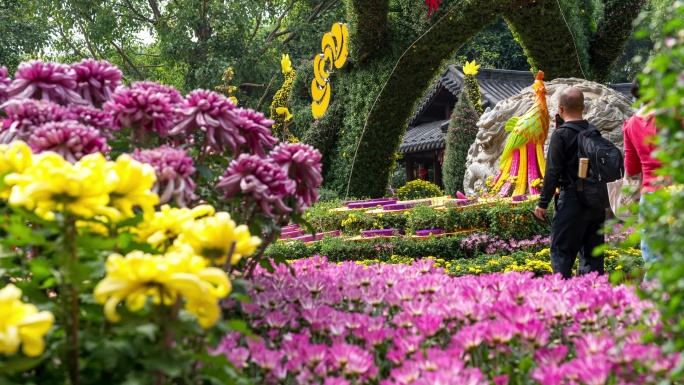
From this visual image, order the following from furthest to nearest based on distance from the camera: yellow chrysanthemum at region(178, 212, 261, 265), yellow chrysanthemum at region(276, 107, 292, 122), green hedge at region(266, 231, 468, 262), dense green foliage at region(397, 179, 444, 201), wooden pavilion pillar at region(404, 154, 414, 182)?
wooden pavilion pillar at region(404, 154, 414, 182) → dense green foliage at region(397, 179, 444, 201) → yellow chrysanthemum at region(276, 107, 292, 122) → green hedge at region(266, 231, 468, 262) → yellow chrysanthemum at region(178, 212, 261, 265)

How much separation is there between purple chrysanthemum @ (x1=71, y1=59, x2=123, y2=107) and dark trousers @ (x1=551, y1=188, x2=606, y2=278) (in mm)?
2838

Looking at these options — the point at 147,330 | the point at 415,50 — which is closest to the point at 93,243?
the point at 147,330

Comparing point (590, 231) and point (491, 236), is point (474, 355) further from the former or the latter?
point (491, 236)

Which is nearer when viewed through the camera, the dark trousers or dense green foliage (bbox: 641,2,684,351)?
dense green foliage (bbox: 641,2,684,351)

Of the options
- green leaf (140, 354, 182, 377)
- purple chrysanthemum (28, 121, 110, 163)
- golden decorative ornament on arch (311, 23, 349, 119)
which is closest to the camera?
green leaf (140, 354, 182, 377)

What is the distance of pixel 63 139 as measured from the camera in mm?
1716

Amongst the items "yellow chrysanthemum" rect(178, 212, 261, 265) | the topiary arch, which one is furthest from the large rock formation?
"yellow chrysanthemum" rect(178, 212, 261, 265)

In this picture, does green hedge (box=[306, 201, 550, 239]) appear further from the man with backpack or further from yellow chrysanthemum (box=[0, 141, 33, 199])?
yellow chrysanthemum (box=[0, 141, 33, 199])

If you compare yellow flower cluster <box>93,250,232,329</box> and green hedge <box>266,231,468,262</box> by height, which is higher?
yellow flower cluster <box>93,250,232,329</box>

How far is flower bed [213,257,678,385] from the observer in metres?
1.46

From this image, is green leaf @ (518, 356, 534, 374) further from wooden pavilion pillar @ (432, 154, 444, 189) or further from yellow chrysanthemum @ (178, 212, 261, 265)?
wooden pavilion pillar @ (432, 154, 444, 189)

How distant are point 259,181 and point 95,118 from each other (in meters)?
0.59

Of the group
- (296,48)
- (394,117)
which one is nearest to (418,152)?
(296,48)

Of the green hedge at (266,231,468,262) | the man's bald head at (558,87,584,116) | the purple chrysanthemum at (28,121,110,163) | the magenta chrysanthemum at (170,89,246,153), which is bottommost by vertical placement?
the green hedge at (266,231,468,262)
